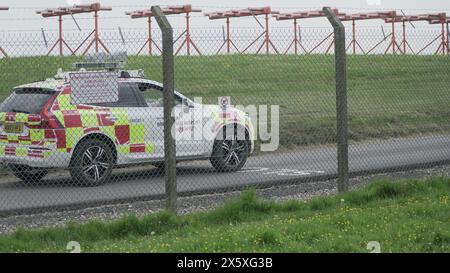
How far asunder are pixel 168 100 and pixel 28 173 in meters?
Result: 4.20

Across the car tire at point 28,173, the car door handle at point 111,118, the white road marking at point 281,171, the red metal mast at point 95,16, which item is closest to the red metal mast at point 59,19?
the red metal mast at point 95,16

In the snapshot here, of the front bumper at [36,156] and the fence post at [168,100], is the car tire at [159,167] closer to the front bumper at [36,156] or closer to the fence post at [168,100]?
the front bumper at [36,156]

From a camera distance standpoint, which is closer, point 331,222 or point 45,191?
point 331,222

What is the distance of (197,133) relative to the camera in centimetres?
1483

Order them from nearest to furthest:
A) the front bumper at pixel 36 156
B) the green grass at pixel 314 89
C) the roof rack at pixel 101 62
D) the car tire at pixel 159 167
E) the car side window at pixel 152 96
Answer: the roof rack at pixel 101 62, the front bumper at pixel 36 156, the car side window at pixel 152 96, the car tire at pixel 159 167, the green grass at pixel 314 89

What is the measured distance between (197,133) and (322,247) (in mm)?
6399

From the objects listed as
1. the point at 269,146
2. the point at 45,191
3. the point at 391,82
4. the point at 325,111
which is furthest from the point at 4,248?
the point at 391,82

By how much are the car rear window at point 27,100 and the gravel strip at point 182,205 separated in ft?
7.94

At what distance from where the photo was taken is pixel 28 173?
14102mm

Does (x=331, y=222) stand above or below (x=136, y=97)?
below

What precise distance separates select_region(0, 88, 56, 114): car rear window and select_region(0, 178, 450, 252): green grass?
170 inches

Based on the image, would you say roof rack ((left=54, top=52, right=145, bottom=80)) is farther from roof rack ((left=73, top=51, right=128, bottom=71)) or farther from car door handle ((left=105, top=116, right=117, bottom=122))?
car door handle ((left=105, top=116, right=117, bottom=122))

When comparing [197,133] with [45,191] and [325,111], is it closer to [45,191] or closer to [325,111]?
[45,191]

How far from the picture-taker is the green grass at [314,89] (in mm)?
21438
